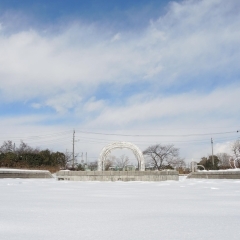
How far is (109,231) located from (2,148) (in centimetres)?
5384

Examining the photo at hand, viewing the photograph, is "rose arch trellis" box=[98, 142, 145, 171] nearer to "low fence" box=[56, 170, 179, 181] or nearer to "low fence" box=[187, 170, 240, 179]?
"low fence" box=[56, 170, 179, 181]

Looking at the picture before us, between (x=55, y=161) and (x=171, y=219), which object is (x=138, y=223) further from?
(x=55, y=161)

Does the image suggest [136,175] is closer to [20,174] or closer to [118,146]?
A: [118,146]

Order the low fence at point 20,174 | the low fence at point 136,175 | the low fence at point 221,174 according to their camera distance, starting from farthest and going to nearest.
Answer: the low fence at point 20,174, the low fence at point 136,175, the low fence at point 221,174

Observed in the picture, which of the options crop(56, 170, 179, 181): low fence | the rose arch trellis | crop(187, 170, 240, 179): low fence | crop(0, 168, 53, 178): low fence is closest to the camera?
crop(187, 170, 240, 179): low fence

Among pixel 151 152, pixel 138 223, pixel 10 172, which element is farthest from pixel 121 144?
pixel 151 152

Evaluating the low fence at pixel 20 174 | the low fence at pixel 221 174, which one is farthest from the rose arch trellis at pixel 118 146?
the low fence at pixel 221 174

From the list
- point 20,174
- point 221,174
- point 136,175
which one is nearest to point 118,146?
point 136,175

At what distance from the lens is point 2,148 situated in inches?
2066

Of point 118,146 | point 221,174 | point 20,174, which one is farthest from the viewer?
point 118,146

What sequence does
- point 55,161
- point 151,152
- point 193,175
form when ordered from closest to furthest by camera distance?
point 193,175 → point 55,161 → point 151,152

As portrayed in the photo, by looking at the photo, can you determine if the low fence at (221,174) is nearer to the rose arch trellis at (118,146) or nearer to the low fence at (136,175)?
the low fence at (136,175)

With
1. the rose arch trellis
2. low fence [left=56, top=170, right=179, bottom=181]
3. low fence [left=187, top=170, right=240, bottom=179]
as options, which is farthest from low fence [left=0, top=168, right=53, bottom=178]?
low fence [left=187, top=170, right=240, bottom=179]

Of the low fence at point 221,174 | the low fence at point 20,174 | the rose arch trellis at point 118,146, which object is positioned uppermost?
the rose arch trellis at point 118,146
